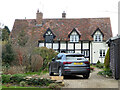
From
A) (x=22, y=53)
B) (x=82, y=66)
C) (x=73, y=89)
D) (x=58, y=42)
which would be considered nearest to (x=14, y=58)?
(x=22, y=53)

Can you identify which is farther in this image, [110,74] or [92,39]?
[92,39]

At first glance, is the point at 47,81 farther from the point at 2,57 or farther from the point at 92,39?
the point at 92,39

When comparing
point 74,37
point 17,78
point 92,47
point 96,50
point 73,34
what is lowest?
point 17,78

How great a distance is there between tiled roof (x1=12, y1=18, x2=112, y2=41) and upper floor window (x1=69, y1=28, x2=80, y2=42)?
693 millimetres

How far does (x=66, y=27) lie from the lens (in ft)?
151

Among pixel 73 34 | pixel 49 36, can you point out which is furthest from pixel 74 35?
pixel 49 36

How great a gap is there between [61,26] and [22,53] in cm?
→ 2533

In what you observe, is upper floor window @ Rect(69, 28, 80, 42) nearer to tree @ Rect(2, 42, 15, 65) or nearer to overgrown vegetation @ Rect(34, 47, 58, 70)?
overgrown vegetation @ Rect(34, 47, 58, 70)

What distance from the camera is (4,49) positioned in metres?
22.4

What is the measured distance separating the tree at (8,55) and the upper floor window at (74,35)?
22682mm

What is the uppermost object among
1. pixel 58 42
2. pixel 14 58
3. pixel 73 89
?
A: pixel 58 42

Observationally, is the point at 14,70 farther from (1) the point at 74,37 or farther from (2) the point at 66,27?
(2) the point at 66,27

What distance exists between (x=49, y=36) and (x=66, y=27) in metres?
3.75

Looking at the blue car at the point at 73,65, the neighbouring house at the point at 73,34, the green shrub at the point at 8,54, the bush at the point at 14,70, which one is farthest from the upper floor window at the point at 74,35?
the blue car at the point at 73,65
